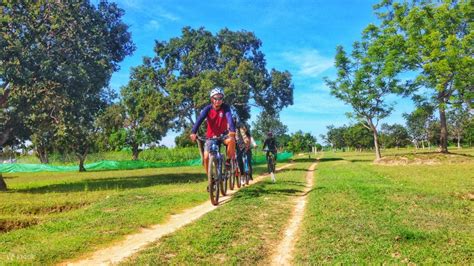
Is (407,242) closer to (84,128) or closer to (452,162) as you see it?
(84,128)

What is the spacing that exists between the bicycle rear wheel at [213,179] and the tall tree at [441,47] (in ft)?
106

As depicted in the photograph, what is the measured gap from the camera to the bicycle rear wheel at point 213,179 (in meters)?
10.5

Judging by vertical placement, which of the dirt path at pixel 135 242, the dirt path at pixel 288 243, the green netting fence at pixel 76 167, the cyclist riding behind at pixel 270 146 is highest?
the cyclist riding behind at pixel 270 146

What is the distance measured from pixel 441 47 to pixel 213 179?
3549 cm

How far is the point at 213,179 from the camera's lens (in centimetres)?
1062

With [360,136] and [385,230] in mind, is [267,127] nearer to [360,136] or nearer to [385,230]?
[360,136]

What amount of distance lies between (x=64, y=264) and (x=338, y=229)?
5.00m

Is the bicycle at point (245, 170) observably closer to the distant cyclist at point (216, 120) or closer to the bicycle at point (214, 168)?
the bicycle at point (214, 168)

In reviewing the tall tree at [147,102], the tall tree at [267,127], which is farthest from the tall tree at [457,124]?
the tall tree at [147,102]

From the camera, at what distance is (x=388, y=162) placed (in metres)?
39.7

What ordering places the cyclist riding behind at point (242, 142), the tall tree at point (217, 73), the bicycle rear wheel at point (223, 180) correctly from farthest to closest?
the tall tree at point (217, 73) → the cyclist riding behind at point (242, 142) → the bicycle rear wheel at point (223, 180)

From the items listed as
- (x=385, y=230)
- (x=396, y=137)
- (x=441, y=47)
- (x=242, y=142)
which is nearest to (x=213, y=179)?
(x=385, y=230)

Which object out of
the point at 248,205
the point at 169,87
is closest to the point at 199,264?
the point at 248,205

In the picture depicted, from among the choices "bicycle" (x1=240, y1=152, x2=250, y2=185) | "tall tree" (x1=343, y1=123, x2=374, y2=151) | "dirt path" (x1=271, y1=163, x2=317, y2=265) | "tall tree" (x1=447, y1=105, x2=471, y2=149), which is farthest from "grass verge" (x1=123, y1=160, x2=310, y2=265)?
"tall tree" (x1=343, y1=123, x2=374, y2=151)
